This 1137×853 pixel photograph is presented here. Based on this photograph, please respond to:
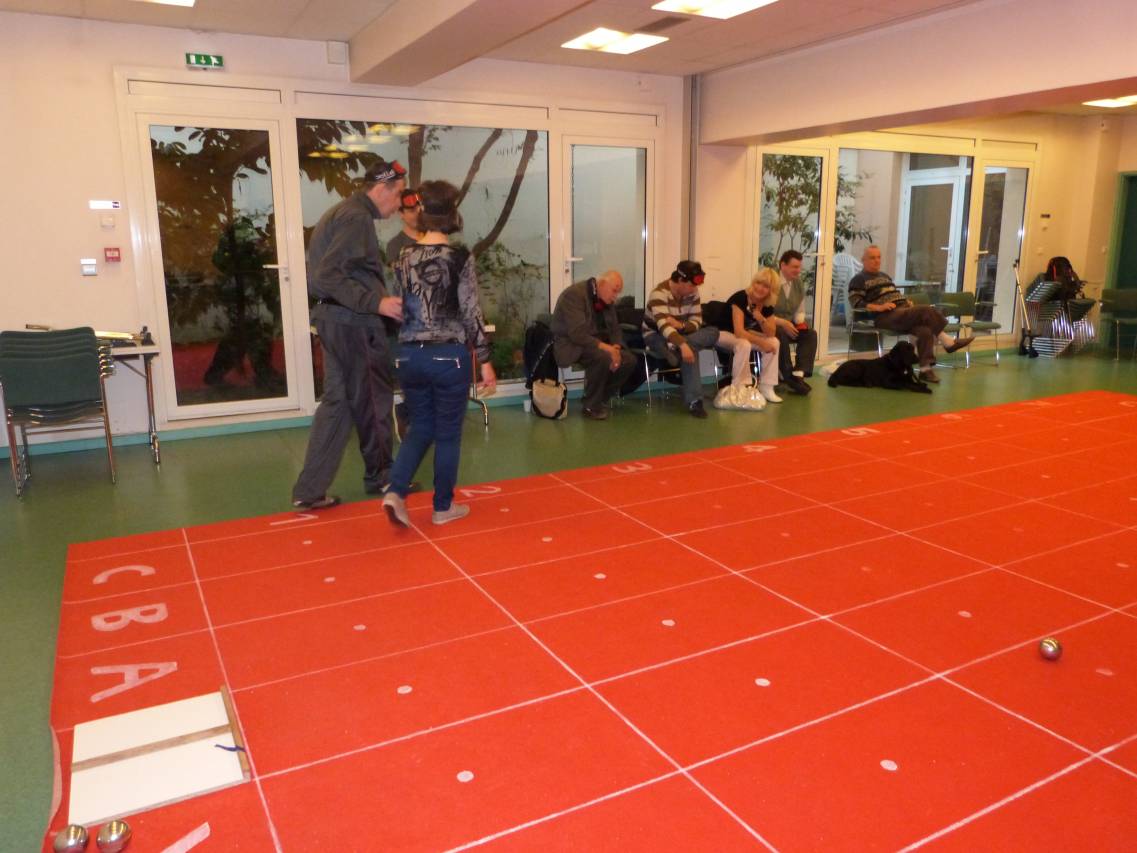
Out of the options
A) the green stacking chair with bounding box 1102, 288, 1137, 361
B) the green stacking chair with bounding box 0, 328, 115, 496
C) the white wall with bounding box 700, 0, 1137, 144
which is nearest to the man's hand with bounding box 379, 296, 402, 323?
the green stacking chair with bounding box 0, 328, 115, 496

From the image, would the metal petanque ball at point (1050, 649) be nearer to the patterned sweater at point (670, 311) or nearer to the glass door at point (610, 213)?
the patterned sweater at point (670, 311)

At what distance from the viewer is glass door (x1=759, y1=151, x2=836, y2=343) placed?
8836mm

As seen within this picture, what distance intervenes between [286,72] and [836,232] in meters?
6.05

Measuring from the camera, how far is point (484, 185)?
291 inches

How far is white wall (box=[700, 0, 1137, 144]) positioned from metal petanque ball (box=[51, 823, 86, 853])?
609 cm

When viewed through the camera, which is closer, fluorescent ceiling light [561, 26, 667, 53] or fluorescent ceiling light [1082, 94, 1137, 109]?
fluorescent ceiling light [561, 26, 667, 53]

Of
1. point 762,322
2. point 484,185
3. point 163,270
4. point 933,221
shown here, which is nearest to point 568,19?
point 484,185

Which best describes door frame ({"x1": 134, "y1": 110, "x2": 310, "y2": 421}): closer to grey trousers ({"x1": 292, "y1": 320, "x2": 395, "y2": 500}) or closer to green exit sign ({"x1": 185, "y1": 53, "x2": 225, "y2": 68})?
green exit sign ({"x1": 185, "y1": 53, "x2": 225, "y2": 68})

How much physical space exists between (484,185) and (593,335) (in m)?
1.70

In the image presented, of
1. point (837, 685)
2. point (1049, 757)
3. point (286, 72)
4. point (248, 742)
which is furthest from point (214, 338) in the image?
point (1049, 757)

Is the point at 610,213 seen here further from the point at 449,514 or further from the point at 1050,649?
the point at 1050,649

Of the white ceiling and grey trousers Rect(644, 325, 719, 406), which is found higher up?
the white ceiling

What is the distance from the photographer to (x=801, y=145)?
8.87m

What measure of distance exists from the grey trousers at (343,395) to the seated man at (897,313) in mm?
5894
